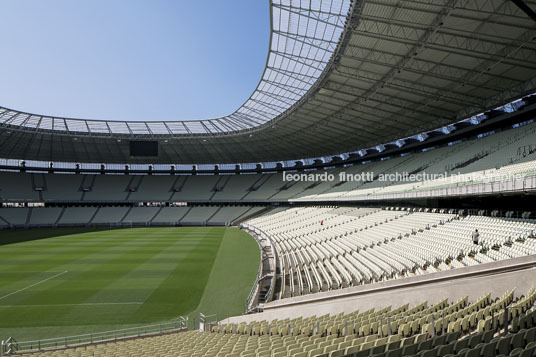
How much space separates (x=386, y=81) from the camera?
75.7 ft

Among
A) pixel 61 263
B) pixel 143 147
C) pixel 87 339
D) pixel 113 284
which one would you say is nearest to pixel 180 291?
pixel 113 284

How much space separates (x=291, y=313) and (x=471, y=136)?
27541 mm

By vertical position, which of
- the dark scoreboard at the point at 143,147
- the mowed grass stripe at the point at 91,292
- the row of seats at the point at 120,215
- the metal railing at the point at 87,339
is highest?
the dark scoreboard at the point at 143,147

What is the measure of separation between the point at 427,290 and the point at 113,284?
637 inches

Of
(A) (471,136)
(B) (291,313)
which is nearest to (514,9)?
(B) (291,313)

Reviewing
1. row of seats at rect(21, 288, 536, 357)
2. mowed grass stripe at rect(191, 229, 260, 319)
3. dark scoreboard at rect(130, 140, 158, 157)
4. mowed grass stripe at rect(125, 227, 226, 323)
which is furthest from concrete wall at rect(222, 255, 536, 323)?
dark scoreboard at rect(130, 140, 158, 157)

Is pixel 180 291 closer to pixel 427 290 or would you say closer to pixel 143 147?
pixel 427 290

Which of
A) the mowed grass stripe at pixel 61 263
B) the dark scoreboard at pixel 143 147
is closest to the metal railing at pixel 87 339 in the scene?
the mowed grass stripe at pixel 61 263

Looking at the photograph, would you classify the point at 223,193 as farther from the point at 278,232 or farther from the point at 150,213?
the point at 278,232

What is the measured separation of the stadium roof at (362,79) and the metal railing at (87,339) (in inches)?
642

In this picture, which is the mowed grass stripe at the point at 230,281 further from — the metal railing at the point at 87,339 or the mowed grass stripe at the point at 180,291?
the metal railing at the point at 87,339

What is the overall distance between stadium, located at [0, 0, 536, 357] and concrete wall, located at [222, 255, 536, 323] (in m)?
0.05

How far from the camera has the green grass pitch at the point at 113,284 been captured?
13922 mm

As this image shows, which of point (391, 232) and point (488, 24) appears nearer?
point (488, 24)
